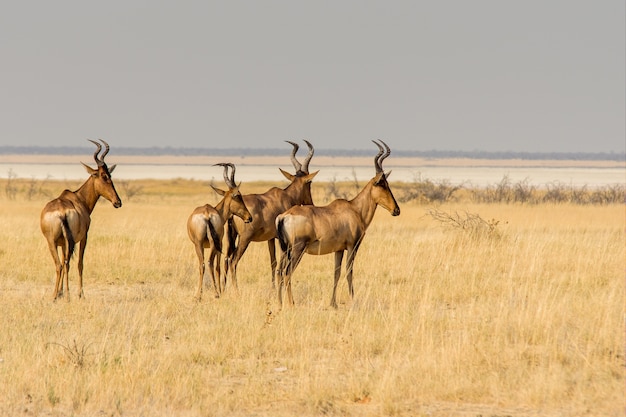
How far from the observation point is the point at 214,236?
13.8 m

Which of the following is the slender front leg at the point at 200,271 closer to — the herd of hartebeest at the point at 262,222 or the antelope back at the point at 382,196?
the herd of hartebeest at the point at 262,222

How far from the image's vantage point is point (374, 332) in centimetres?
1041

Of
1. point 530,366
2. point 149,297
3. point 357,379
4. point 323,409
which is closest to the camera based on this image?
point 323,409

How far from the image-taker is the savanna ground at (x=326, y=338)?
8.04 metres

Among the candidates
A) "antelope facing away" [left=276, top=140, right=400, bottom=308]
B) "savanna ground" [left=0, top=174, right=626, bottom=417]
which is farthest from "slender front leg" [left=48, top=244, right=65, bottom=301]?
"antelope facing away" [left=276, top=140, right=400, bottom=308]

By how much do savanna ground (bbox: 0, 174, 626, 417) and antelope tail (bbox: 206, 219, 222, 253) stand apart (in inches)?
30.5

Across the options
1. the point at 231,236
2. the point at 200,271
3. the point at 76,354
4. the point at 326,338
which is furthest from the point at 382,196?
the point at 76,354

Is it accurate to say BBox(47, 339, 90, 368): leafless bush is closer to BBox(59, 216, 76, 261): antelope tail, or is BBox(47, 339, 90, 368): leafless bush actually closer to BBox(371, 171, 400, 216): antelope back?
BBox(59, 216, 76, 261): antelope tail

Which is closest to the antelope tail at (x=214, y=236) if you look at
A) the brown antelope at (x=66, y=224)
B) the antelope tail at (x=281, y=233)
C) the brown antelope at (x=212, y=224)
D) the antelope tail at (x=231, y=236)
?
the brown antelope at (x=212, y=224)

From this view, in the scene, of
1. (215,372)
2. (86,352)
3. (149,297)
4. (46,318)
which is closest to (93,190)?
(149,297)

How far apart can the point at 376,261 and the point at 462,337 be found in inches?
282

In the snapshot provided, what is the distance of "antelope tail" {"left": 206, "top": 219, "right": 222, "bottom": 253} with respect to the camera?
13742mm

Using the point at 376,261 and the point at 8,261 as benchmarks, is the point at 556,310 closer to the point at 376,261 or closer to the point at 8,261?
the point at 376,261

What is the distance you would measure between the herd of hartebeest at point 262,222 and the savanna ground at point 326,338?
0.55 meters
